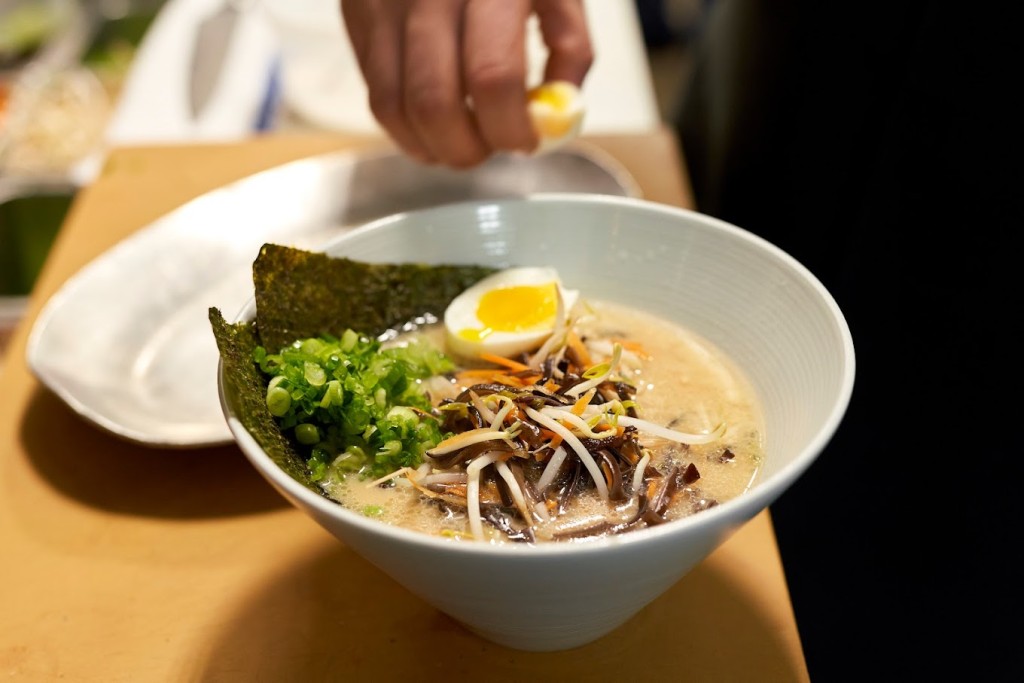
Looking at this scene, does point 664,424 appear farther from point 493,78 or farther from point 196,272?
point 196,272

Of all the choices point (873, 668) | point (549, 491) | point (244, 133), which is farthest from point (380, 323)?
point (244, 133)

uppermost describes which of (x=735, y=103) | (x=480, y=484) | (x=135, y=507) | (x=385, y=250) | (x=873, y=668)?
(x=385, y=250)

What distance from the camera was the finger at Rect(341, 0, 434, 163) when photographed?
1.35 metres

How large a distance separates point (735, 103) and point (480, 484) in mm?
1546

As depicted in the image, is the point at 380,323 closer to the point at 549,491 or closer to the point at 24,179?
the point at 549,491

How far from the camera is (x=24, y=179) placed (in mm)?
2625

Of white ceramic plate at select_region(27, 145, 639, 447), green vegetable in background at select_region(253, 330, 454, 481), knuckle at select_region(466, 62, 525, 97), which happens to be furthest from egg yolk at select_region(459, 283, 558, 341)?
white ceramic plate at select_region(27, 145, 639, 447)

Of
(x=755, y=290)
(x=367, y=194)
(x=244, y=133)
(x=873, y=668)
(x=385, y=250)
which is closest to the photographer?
Result: (x=755, y=290)

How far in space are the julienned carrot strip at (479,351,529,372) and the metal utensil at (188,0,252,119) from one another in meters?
1.78

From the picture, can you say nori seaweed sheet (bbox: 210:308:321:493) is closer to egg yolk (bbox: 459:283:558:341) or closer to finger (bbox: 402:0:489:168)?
egg yolk (bbox: 459:283:558:341)

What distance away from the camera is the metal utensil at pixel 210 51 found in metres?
2.62

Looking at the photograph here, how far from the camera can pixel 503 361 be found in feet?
3.80

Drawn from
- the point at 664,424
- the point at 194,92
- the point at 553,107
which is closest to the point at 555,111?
the point at 553,107

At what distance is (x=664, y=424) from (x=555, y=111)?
0.64 m
